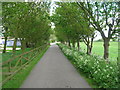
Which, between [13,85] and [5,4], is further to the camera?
[5,4]

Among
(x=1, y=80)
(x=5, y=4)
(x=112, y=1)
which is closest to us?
(x=1, y=80)

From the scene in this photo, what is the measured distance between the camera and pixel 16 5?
30.0 feet

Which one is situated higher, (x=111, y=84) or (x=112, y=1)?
(x=112, y=1)

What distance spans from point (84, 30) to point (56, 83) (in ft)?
25.2

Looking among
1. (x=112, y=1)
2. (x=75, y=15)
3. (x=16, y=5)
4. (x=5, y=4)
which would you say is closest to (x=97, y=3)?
(x=112, y=1)

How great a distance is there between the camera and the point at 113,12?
8.37 metres

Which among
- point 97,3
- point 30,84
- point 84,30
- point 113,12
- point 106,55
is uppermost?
point 97,3

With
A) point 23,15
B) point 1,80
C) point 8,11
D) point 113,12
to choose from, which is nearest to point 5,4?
point 8,11

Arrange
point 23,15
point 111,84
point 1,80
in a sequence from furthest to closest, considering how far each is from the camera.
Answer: point 23,15
point 1,80
point 111,84

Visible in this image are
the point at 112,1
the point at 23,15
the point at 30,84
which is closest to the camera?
the point at 30,84

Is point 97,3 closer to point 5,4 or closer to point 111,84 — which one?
point 111,84

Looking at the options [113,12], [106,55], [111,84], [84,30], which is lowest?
[111,84]

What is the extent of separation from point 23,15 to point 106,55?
707 centimetres

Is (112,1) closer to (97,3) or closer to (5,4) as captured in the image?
(97,3)
